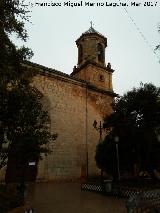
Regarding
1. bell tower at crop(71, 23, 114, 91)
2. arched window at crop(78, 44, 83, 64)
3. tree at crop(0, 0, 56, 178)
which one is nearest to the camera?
tree at crop(0, 0, 56, 178)

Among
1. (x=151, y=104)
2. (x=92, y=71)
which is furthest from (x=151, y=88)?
(x=92, y=71)

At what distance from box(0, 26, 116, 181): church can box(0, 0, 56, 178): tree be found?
11779 millimetres

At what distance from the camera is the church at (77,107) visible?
23.9m

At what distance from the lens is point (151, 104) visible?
1877 centimetres

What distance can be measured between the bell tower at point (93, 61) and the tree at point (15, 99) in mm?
18432

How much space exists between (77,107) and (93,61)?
6.05 m

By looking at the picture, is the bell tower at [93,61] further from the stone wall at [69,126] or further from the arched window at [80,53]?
the stone wall at [69,126]

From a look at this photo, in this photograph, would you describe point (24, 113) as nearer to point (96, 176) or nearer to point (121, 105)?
point (121, 105)

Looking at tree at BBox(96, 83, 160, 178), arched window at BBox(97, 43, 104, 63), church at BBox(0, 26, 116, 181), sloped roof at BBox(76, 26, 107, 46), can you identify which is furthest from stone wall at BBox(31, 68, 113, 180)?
sloped roof at BBox(76, 26, 107, 46)

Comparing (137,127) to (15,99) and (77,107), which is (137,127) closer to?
(77,107)

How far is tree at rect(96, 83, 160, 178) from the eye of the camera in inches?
725

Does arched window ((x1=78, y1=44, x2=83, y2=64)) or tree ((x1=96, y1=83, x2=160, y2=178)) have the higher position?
arched window ((x1=78, y1=44, x2=83, y2=64))

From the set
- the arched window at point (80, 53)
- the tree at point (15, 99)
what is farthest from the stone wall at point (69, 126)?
the tree at point (15, 99)

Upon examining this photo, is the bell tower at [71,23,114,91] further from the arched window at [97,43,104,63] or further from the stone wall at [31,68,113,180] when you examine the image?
the stone wall at [31,68,113,180]
